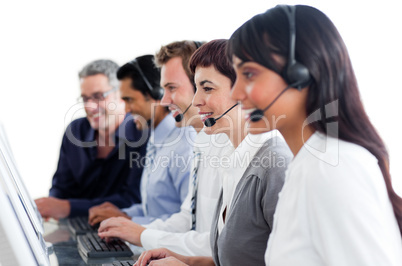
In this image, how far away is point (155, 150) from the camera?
7.84ft

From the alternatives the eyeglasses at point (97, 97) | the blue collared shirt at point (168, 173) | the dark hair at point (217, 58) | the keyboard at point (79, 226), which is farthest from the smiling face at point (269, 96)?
the eyeglasses at point (97, 97)

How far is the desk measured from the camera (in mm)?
1615

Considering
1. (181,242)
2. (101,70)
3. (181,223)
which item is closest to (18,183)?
(181,242)

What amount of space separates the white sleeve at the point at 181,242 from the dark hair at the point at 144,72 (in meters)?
0.92

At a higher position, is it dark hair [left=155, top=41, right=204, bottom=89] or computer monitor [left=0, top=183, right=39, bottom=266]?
dark hair [left=155, top=41, right=204, bottom=89]

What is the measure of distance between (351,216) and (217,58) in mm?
760

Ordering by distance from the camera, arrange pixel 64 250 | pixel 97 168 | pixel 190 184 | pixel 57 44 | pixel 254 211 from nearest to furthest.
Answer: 1. pixel 254 211
2. pixel 64 250
3. pixel 190 184
4. pixel 97 168
5. pixel 57 44

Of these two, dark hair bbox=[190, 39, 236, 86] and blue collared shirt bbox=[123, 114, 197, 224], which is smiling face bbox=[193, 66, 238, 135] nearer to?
dark hair bbox=[190, 39, 236, 86]

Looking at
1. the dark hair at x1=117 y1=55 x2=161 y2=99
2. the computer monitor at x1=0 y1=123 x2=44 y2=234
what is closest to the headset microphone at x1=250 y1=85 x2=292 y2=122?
the computer monitor at x1=0 y1=123 x2=44 y2=234

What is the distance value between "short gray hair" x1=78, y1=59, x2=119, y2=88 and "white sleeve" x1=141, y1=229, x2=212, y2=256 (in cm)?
140

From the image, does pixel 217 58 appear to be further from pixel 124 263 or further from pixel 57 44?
pixel 57 44

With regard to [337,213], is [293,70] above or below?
above

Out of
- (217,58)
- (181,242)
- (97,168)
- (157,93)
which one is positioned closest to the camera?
(217,58)

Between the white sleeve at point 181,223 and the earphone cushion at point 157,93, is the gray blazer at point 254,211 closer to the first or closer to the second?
the white sleeve at point 181,223
